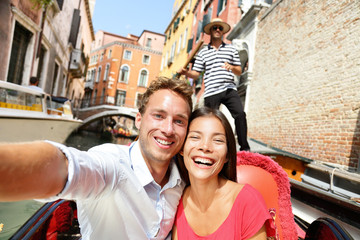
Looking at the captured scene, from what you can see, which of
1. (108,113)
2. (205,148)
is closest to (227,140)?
(205,148)

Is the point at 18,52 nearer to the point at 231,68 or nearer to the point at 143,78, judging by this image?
the point at 231,68

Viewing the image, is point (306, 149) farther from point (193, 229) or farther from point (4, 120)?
point (4, 120)

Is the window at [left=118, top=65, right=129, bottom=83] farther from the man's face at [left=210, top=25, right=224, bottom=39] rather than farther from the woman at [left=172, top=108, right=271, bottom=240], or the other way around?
the woman at [left=172, top=108, right=271, bottom=240]

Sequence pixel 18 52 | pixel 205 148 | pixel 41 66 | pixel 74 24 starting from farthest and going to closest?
1. pixel 74 24
2. pixel 41 66
3. pixel 18 52
4. pixel 205 148

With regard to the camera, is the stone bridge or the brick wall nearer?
the brick wall

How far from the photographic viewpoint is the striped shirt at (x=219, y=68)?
2.60 metres

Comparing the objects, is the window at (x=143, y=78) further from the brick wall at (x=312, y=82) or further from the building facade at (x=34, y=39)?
the brick wall at (x=312, y=82)

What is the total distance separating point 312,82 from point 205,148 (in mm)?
4254

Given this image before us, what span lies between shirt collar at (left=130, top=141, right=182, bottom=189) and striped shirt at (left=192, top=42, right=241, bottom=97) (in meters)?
1.37

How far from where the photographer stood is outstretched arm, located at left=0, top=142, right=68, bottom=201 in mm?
572

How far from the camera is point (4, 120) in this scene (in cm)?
397

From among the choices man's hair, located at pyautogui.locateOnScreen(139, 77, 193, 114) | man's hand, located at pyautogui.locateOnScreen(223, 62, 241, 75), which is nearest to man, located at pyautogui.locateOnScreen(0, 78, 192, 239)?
man's hair, located at pyautogui.locateOnScreen(139, 77, 193, 114)

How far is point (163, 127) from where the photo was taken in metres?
1.34

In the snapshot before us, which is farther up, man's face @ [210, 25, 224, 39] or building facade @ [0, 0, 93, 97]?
building facade @ [0, 0, 93, 97]
